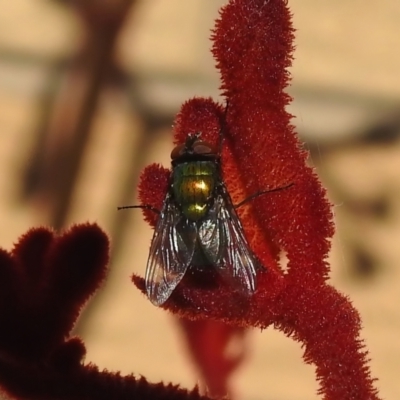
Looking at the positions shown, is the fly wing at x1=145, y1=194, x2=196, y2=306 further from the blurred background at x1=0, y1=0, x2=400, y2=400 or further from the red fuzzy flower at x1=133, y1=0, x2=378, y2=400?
the blurred background at x1=0, y1=0, x2=400, y2=400

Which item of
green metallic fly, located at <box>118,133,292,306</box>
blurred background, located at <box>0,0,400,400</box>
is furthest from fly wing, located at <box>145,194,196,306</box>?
blurred background, located at <box>0,0,400,400</box>

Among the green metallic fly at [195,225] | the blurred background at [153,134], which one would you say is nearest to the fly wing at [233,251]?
the green metallic fly at [195,225]

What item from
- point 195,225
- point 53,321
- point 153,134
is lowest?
point 53,321

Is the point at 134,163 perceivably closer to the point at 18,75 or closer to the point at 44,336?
the point at 18,75

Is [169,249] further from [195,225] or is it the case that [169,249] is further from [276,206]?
[276,206]

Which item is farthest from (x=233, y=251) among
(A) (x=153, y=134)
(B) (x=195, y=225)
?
(A) (x=153, y=134)

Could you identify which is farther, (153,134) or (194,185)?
(153,134)
